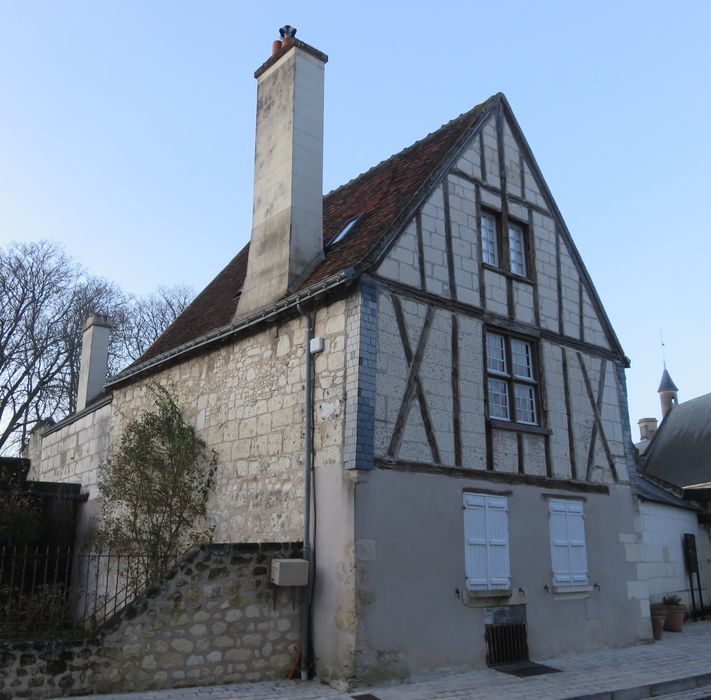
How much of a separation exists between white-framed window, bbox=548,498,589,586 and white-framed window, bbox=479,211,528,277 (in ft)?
10.8

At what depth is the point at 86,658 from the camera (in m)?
6.30

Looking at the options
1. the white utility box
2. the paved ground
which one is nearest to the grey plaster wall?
the paved ground

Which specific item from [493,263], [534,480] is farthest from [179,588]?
[493,263]

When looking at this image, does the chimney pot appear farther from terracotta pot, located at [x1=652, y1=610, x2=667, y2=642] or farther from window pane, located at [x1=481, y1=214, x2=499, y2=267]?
window pane, located at [x1=481, y1=214, x2=499, y2=267]

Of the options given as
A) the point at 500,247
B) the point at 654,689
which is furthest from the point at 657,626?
the point at 500,247

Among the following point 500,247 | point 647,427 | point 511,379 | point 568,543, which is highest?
point 647,427

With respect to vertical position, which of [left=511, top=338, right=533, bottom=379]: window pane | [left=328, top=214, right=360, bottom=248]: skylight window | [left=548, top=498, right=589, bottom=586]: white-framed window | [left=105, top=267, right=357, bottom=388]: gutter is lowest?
[left=548, top=498, right=589, bottom=586]: white-framed window

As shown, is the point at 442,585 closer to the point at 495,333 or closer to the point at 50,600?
the point at 495,333

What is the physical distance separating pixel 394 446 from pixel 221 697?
117 inches

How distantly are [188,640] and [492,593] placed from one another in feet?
11.5

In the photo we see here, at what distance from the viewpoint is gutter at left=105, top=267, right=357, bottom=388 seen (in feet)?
26.0

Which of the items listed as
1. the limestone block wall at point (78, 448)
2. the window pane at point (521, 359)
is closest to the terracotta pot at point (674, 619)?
the window pane at point (521, 359)

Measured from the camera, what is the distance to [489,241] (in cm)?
1005

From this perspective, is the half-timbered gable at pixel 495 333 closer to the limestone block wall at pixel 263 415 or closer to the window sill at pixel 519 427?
the window sill at pixel 519 427
